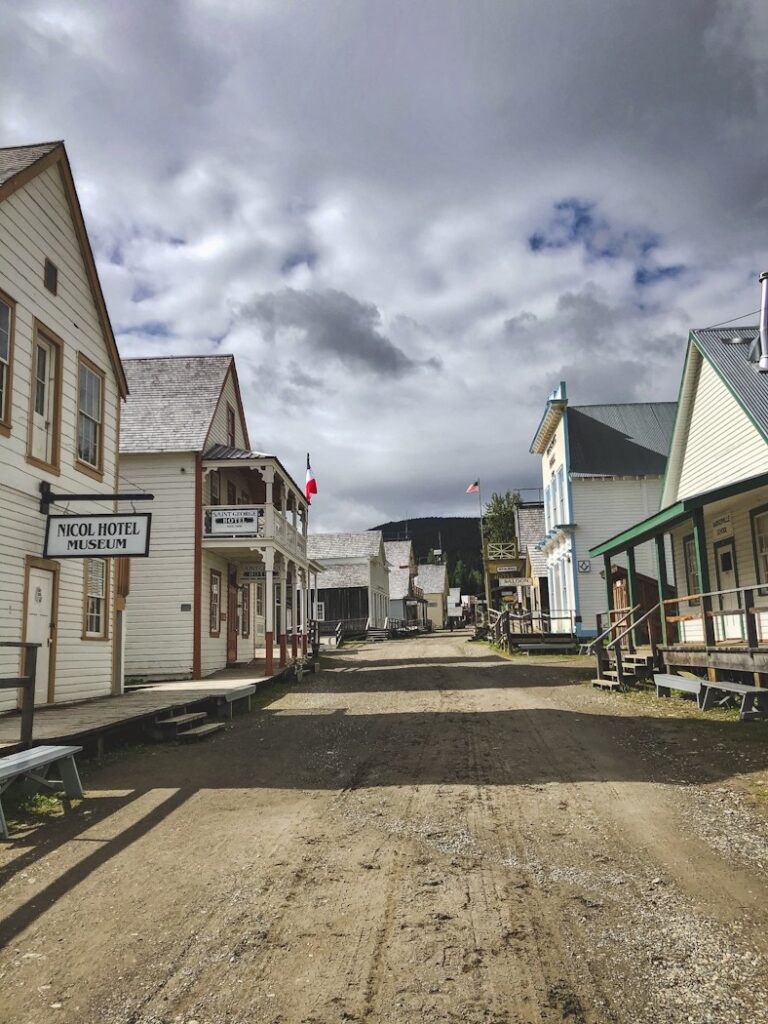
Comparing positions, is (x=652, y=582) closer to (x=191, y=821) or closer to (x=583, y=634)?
(x=583, y=634)

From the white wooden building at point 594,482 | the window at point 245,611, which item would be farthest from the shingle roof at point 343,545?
the window at point 245,611

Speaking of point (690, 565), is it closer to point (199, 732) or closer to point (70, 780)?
point (199, 732)

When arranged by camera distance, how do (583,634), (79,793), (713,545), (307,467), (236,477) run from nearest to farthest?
(79,793), (713,545), (236,477), (583,634), (307,467)

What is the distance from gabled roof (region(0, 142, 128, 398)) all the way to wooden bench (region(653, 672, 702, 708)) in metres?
12.1

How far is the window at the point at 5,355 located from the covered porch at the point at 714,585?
1131 cm

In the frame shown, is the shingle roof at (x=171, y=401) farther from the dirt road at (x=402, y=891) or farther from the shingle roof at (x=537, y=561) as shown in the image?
the shingle roof at (x=537, y=561)

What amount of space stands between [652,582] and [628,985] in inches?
940

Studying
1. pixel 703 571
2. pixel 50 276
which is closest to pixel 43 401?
pixel 50 276

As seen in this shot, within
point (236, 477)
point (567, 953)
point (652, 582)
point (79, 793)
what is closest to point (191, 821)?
point (79, 793)

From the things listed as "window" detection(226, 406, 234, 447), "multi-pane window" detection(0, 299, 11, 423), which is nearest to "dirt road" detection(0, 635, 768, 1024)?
"multi-pane window" detection(0, 299, 11, 423)

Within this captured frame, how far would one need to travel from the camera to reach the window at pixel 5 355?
11797 millimetres

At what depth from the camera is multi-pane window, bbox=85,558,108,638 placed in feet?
47.6

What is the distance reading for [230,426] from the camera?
25016mm

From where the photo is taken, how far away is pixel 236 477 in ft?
83.5
